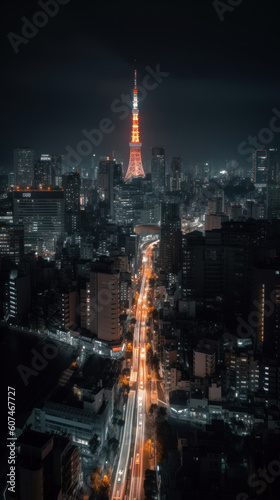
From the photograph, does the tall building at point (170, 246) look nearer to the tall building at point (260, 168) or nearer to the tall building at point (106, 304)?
the tall building at point (106, 304)

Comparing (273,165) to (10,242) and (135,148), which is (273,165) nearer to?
(135,148)

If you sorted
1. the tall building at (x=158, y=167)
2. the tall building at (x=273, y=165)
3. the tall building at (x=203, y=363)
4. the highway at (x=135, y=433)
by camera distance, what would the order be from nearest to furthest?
the highway at (x=135, y=433) < the tall building at (x=203, y=363) < the tall building at (x=273, y=165) < the tall building at (x=158, y=167)

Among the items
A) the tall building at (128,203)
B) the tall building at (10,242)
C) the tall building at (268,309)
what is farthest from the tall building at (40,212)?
the tall building at (268,309)

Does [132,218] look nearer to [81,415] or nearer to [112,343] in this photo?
[112,343]

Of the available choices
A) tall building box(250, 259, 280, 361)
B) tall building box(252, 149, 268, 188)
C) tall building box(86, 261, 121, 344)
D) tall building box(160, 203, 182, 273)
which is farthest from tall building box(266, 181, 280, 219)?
tall building box(86, 261, 121, 344)

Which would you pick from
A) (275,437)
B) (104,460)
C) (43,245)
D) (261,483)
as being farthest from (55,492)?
(43,245)

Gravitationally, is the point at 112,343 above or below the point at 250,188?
below
